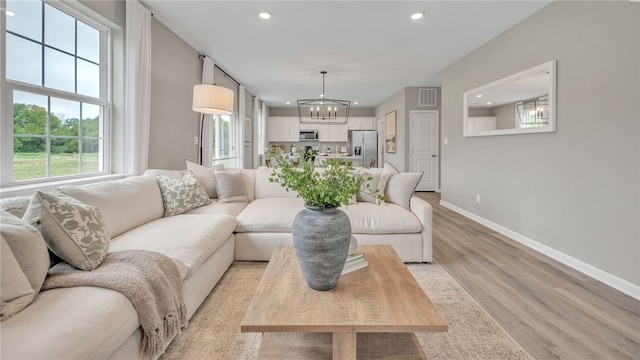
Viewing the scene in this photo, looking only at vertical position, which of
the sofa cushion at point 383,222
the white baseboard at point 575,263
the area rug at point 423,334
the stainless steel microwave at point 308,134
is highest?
the stainless steel microwave at point 308,134

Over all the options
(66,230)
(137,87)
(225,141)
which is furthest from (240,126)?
(66,230)

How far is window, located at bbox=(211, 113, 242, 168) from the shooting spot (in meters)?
5.84

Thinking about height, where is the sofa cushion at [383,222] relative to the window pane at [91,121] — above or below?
below

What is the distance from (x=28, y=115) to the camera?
7.33 ft

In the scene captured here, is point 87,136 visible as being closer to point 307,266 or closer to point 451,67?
point 307,266

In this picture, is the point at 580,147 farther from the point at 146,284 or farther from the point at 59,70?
the point at 59,70

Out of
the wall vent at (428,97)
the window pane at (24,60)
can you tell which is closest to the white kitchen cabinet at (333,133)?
the wall vent at (428,97)

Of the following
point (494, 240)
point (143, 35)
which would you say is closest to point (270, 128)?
point (143, 35)

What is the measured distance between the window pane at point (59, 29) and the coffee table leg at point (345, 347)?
2.96m

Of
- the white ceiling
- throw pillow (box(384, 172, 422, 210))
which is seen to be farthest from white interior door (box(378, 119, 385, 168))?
throw pillow (box(384, 172, 422, 210))

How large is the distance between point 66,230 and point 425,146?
23.4ft

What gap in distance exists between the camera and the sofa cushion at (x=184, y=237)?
71.7 inches

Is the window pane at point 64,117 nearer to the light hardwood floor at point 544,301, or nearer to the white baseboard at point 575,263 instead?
the light hardwood floor at point 544,301

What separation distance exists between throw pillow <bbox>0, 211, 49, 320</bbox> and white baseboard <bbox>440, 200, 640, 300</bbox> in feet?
11.4
